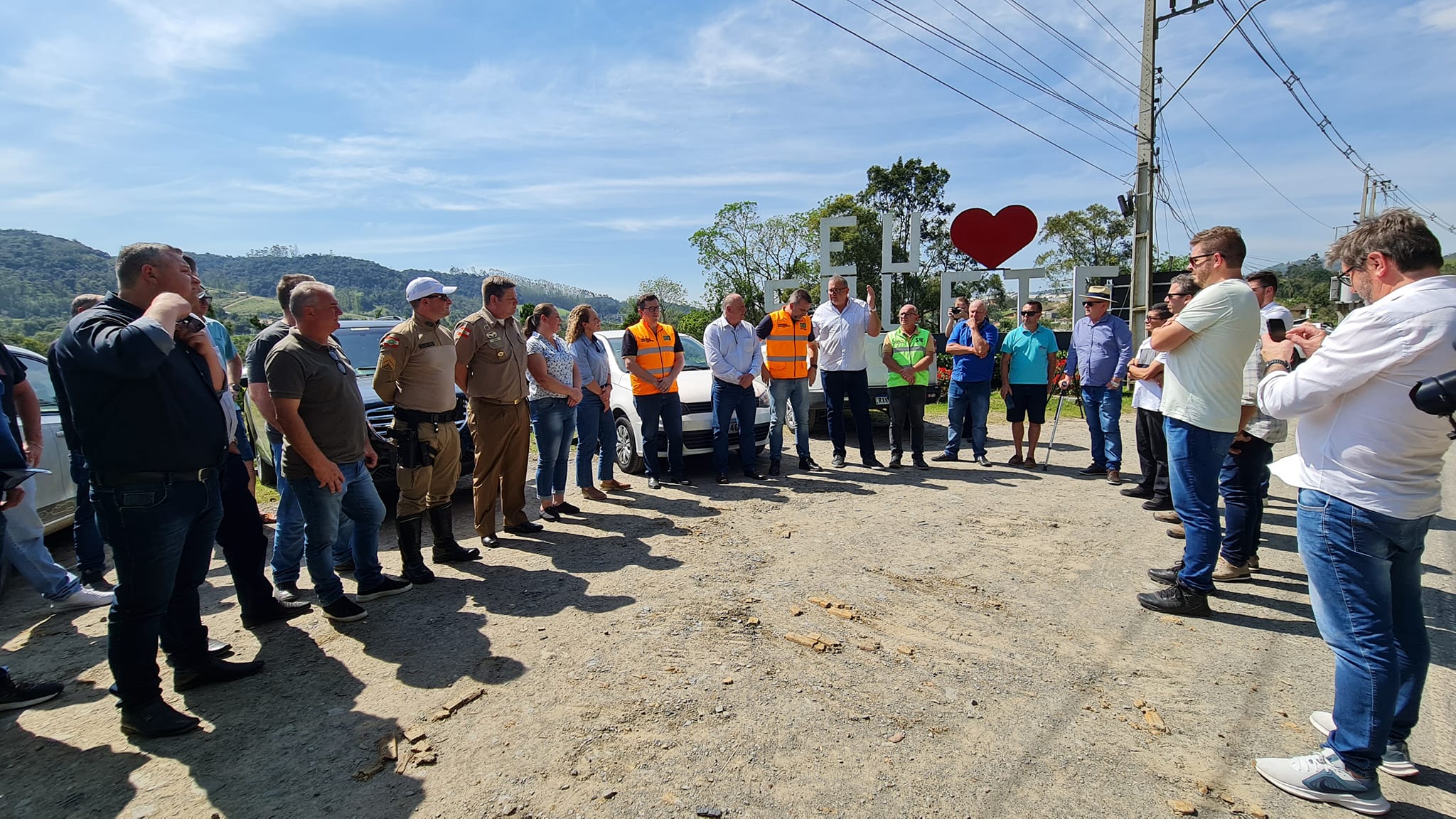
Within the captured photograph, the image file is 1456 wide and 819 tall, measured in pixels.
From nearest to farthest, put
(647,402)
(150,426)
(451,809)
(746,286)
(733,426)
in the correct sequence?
(451,809)
(150,426)
(647,402)
(733,426)
(746,286)

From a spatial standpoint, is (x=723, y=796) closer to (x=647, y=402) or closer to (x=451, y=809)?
(x=451, y=809)

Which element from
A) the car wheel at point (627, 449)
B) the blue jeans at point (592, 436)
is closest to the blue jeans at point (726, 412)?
the car wheel at point (627, 449)

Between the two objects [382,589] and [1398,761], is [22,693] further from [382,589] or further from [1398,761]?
[1398,761]

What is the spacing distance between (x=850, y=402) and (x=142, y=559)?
21.1ft

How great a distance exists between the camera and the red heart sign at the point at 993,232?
13.2 meters

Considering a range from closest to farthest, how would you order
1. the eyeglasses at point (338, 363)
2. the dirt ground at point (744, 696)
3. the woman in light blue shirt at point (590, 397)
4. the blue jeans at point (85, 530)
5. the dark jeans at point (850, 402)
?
the dirt ground at point (744, 696), the eyeglasses at point (338, 363), the blue jeans at point (85, 530), the woman in light blue shirt at point (590, 397), the dark jeans at point (850, 402)

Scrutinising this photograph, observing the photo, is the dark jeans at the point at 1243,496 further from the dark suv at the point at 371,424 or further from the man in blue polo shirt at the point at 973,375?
the dark suv at the point at 371,424

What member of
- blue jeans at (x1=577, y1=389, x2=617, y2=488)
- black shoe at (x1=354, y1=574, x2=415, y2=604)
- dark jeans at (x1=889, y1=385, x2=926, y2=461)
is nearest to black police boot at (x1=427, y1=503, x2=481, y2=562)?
black shoe at (x1=354, y1=574, x2=415, y2=604)

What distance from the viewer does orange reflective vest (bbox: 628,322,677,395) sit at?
687cm

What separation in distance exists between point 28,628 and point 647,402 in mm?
4638

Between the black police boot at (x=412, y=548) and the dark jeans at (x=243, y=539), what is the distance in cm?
75

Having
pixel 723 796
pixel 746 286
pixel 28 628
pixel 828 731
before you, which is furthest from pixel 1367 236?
pixel 746 286

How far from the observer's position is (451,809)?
2.43 meters

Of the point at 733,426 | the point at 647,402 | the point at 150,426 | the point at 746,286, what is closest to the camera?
the point at 150,426
